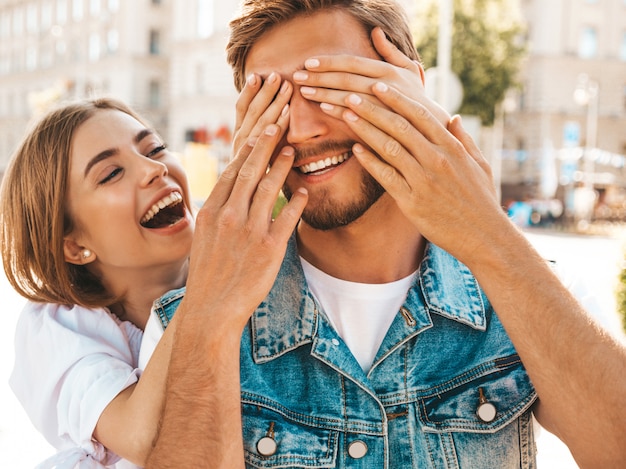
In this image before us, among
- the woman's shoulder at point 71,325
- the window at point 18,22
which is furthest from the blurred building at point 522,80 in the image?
the woman's shoulder at point 71,325

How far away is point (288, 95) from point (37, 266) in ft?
4.71

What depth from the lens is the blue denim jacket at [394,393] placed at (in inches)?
78.3

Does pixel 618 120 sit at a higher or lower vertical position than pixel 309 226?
lower

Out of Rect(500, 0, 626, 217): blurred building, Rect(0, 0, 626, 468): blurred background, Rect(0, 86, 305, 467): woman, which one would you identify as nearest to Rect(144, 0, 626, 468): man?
Rect(0, 86, 305, 467): woman

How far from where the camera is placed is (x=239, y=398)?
1.90 metres

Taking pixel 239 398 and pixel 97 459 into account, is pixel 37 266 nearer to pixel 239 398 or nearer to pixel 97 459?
pixel 97 459

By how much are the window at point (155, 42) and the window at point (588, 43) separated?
26817mm

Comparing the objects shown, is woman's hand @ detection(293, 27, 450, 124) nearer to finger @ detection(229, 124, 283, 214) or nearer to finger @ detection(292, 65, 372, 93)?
finger @ detection(292, 65, 372, 93)

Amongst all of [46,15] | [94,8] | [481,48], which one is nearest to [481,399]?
[481,48]

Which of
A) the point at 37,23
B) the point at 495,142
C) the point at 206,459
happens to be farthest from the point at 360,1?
the point at 37,23

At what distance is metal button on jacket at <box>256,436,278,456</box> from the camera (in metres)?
1.96

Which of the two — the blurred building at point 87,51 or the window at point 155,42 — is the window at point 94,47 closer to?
the blurred building at point 87,51

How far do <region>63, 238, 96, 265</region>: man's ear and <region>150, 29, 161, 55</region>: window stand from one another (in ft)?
146

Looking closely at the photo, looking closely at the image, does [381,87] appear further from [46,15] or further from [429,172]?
[46,15]
